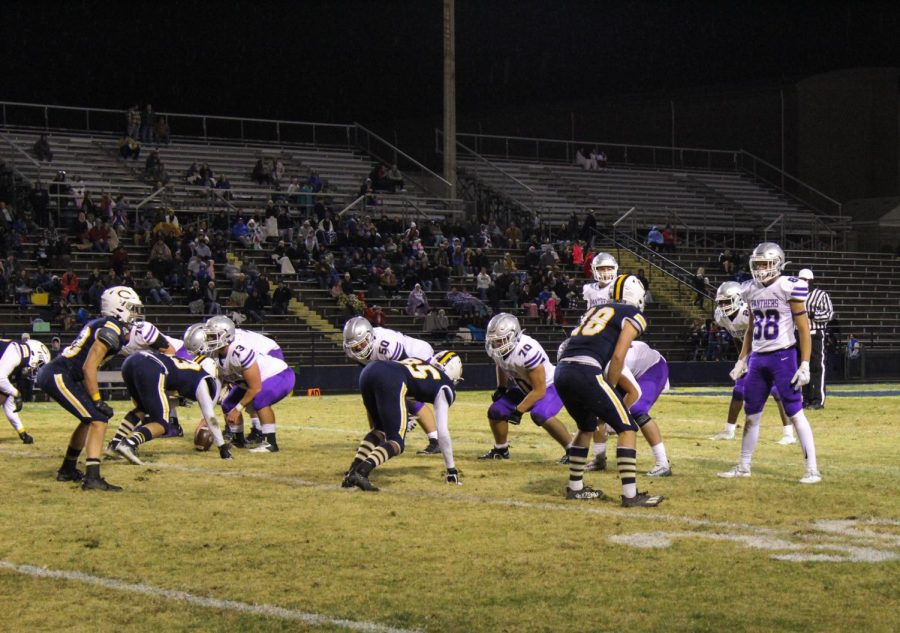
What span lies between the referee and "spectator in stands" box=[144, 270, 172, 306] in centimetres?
1326

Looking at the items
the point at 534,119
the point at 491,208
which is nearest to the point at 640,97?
the point at 534,119

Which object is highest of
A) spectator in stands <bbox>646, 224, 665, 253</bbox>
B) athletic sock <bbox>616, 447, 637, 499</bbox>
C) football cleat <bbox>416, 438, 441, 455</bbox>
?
spectator in stands <bbox>646, 224, 665, 253</bbox>

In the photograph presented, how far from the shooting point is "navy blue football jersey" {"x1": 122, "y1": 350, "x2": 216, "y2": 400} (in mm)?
12469

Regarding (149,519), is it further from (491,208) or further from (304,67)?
(304,67)

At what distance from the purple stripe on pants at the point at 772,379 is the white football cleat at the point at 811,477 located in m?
0.51

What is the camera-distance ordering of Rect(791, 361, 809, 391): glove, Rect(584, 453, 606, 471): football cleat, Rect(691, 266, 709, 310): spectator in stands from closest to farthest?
Rect(791, 361, 809, 391): glove, Rect(584, 453, 606, 471): football cleat, Rect(691, 266, 709, 310): spectator in stands

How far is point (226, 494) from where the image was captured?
1033cm

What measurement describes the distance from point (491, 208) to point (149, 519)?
96.9 ft

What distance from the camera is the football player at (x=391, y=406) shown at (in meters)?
10.4

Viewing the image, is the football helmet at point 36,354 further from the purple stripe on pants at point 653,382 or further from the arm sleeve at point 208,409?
the purple stripe on pants at point 653,382

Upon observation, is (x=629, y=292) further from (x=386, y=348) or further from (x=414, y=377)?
(x=386, y=348)

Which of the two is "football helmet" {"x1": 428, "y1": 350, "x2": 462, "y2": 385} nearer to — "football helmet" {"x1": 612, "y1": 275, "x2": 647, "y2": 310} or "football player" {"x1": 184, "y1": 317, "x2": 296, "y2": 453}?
"football player" {"x1": 184, "y1": 317, "x2": 296, "y2": 453}

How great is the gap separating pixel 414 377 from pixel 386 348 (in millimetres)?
1528

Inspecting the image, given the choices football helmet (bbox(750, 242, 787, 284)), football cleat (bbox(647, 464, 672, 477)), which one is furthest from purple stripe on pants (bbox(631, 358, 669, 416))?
football helmet (bbox(750, 242, 787, 284))
